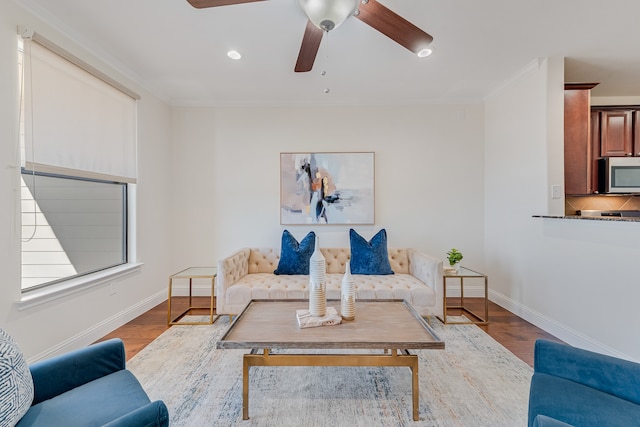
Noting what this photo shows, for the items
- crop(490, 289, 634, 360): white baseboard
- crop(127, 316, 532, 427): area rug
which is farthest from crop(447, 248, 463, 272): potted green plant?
crop(127, 316, 532, 427): area rug

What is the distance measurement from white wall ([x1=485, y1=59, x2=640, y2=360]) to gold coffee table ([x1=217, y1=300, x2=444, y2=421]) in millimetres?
1638

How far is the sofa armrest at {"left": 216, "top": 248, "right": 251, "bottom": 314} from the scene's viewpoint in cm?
293

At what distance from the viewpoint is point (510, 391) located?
1920mm

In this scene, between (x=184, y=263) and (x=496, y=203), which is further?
(x=184, y=263)

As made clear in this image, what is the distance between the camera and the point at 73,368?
4.37 ft

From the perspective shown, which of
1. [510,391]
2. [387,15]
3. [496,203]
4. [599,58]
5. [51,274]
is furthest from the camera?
[496,203]

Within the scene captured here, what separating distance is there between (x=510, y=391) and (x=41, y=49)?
13.8 ft

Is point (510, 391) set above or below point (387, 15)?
below

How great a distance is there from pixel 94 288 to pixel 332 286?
7.40 ft

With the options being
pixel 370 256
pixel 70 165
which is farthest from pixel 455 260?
pixel 70 165

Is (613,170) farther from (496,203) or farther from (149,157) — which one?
(149,157)

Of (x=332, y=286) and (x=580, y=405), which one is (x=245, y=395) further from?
(x=580, y=405)

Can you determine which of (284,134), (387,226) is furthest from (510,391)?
(284,134)

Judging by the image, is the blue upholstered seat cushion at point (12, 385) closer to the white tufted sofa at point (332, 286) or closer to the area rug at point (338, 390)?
the area rug at point (338, 390)
